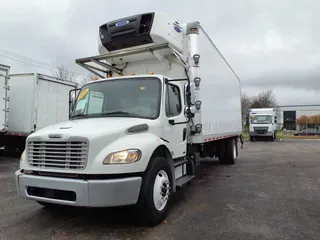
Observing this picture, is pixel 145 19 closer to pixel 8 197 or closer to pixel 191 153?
pixel 191 153

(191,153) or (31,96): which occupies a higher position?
(31,96)

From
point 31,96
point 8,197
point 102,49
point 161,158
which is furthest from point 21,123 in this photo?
point 161,158

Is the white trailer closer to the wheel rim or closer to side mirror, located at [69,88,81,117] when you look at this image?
side mirror, located at [69,88,81,117]

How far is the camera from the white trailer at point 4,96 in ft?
35.6

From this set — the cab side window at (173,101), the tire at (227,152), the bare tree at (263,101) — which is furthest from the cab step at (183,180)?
the bare tree at (263,101)

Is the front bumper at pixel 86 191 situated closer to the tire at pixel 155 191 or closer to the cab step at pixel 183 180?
the tire at pixel 155 191

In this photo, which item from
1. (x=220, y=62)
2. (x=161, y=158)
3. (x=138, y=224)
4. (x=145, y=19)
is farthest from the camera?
(x=220, y=62)

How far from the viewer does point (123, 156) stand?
373 centimetres

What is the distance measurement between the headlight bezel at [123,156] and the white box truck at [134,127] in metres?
0.01

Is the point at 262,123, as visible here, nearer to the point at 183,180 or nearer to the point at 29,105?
the point at 29,105

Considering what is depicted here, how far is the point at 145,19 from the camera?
5562 mm

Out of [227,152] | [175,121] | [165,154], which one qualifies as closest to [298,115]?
[227,152]

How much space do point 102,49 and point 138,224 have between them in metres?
4.02

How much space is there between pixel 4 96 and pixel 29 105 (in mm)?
986
